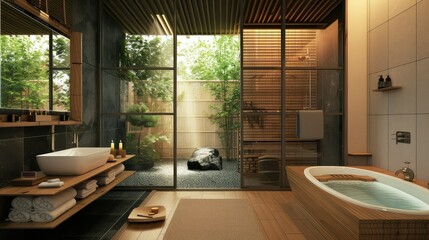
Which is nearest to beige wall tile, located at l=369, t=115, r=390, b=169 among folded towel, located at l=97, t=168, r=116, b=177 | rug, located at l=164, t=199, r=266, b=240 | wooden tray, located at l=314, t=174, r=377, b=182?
wooden tray, located at l=314, t=174, r=377, b=182

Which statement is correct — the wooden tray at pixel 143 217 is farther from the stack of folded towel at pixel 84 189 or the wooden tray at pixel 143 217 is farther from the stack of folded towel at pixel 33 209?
the stack of folded towel at pixel 33 209

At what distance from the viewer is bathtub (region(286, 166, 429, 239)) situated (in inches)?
73.3

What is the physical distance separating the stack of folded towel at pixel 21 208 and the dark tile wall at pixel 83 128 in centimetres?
23

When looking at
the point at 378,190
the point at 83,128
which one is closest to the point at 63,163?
the point at 83,128

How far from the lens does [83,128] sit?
397 cm

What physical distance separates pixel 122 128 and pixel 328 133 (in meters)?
3.16

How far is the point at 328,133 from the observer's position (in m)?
4.59

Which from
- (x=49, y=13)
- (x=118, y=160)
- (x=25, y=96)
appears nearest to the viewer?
(x=25, y=96)

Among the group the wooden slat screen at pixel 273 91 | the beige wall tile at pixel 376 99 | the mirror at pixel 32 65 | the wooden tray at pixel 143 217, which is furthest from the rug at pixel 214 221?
the beige wall tile at pixel 376 99

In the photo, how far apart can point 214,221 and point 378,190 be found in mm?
1809

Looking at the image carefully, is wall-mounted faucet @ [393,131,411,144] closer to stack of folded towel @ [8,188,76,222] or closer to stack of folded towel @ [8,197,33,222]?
stack of folded towel @ [8,188,76,222]

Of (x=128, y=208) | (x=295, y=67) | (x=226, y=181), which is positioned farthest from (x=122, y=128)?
(x=295, y=67)

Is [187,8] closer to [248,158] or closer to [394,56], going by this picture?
[248,158]

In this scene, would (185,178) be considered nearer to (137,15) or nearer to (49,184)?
(137,15)
